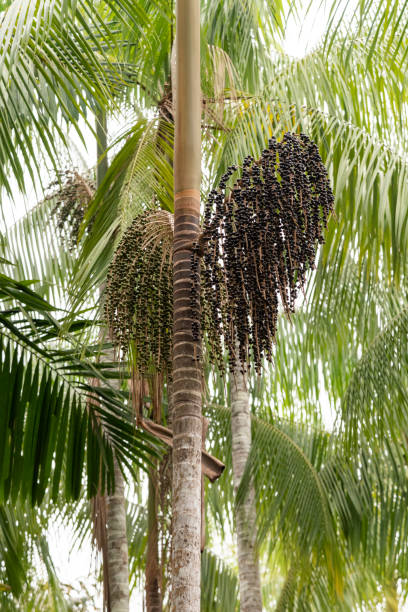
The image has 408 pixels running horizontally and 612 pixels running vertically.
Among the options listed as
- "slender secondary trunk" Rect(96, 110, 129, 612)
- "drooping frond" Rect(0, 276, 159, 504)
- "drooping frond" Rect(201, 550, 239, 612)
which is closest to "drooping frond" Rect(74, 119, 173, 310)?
"drooping frond" Rect(0, 276, 159, 504)

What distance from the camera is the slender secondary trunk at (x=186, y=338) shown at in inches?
105

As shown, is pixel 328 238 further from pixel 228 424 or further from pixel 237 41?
pixel 228 424

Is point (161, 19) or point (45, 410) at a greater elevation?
point (161, 19)

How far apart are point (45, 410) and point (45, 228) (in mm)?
3129

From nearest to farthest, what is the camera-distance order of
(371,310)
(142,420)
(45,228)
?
(142,420), (371,310), (45,228)

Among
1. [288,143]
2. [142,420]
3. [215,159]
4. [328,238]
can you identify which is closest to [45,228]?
[215,159]

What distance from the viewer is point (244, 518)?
5.95m

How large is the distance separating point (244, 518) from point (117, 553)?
3.68 ft

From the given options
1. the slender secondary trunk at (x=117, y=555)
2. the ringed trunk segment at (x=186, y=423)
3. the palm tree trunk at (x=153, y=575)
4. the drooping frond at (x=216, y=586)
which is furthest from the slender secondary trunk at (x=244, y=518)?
the ringed trunk segment at (x=186, y=423)

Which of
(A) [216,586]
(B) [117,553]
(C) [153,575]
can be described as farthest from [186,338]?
(A) [216,586]

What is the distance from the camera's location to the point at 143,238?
3238 mm

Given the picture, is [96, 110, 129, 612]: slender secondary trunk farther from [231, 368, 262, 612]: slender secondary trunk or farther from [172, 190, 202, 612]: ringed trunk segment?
[172, 190, 202, 612]: ringed trunk segment

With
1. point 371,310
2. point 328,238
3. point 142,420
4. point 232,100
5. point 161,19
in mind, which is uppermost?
point 161,19

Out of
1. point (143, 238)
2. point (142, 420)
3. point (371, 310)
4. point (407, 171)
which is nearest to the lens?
point (143, 238)
